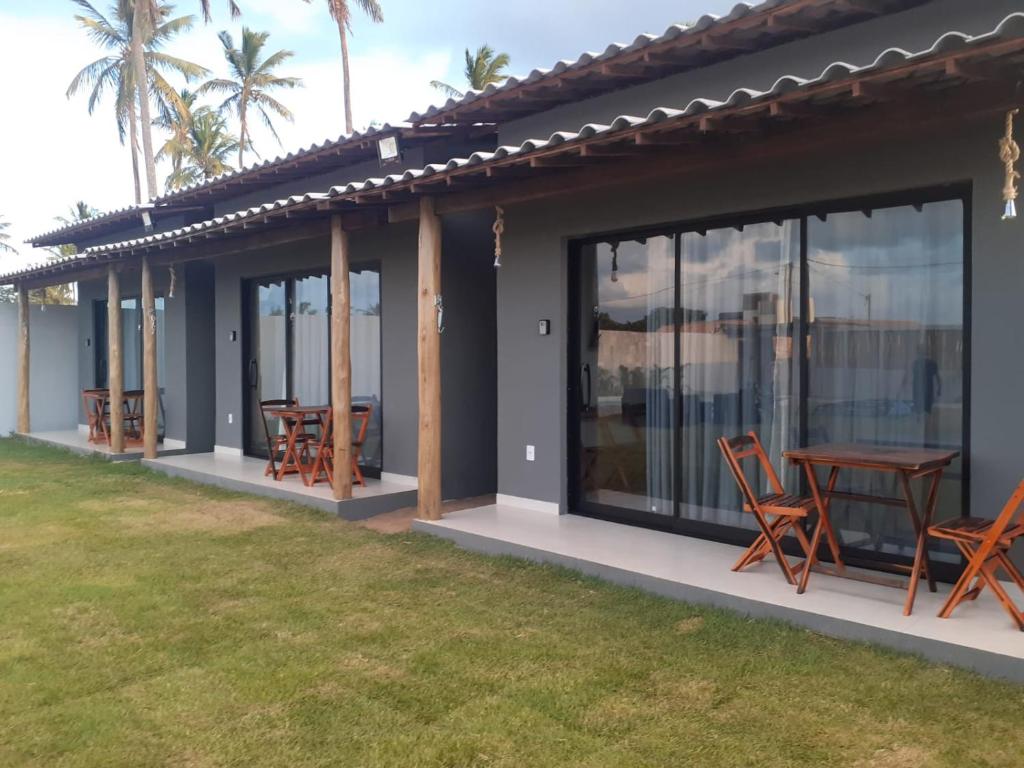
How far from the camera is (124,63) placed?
80.6ft

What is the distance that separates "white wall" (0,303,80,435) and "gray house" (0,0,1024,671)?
23.2 feet

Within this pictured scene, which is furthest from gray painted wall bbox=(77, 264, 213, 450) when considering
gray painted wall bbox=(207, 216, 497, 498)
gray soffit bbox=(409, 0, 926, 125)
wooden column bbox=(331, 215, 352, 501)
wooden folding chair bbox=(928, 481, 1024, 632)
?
wooden folding chair bbox=(928, 481, 1024, 632)

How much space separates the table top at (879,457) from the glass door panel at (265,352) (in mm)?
6632

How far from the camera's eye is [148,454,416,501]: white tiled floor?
7453 millimetres

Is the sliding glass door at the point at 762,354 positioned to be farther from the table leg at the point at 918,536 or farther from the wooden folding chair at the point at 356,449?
the wooden folding chair at the point at 356,449

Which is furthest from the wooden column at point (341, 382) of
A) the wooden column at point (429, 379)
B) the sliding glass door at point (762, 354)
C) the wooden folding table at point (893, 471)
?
the wooden folding table at point (893, 471)

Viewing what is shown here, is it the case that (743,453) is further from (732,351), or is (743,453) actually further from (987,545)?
(987,545)

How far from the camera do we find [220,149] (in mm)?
31141

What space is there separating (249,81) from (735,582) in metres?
28.9

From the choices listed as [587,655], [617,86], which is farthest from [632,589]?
[617,86]

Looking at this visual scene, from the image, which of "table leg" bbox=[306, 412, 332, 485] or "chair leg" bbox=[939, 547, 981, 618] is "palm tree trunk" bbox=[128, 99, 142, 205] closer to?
"table leg" bbox=[306, 412, 332, 485]

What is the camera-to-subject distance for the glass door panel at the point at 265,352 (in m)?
9.55

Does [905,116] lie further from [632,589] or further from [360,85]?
[360,85]

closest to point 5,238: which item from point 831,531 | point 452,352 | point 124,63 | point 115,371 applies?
point 124,63
